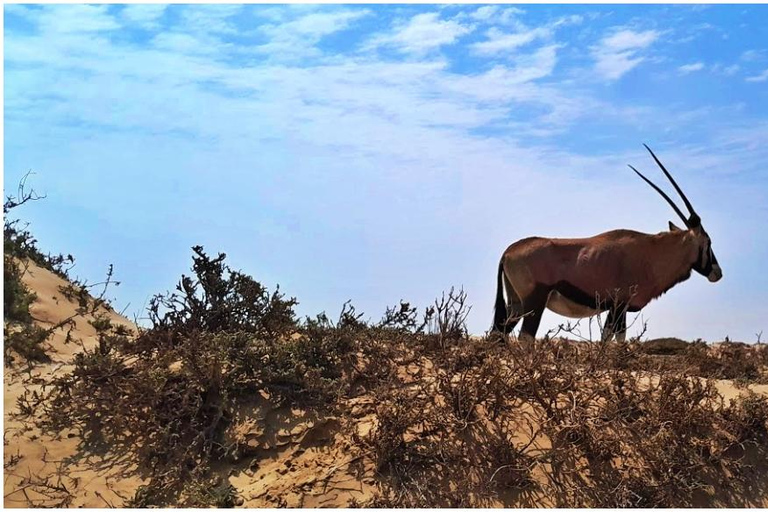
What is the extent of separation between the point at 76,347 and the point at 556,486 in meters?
5.69

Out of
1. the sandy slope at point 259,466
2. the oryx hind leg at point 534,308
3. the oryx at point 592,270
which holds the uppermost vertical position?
the oryx at point 592,270

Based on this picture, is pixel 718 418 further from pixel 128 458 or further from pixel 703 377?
pixel 128 458

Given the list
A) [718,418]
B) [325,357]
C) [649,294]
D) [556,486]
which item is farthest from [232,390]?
[649,294]

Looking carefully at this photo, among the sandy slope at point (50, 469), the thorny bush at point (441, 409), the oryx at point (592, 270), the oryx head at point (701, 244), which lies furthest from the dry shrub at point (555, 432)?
the oryx head at point (701, 244)

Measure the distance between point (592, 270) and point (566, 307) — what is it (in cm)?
68

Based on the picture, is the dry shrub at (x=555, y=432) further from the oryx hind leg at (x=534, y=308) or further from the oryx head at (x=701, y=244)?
the oryx head at (x=701, y=244)

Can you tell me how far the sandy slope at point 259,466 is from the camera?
19.6ft

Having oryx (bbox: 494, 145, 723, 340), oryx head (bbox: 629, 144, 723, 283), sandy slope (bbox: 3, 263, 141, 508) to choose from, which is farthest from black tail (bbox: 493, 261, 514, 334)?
sandy slope (bbox: 3, 263, 141, 508)

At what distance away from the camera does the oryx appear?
1150cm

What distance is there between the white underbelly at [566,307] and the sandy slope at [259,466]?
5475 millimetres

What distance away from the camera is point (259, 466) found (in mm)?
6324

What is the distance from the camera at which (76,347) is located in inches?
355

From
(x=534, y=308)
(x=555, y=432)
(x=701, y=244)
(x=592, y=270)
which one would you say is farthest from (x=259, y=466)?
(x=701, y=244)

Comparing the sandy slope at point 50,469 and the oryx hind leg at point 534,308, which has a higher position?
the oryx hind leg at point 534,308
